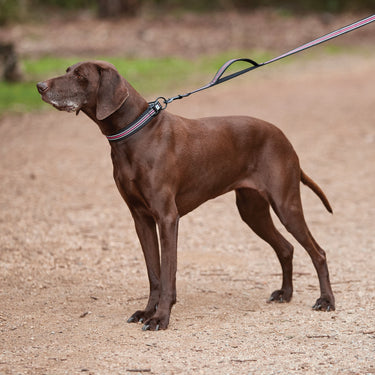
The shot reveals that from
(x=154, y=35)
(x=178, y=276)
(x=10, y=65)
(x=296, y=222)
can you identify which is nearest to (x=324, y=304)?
(x=296, y=222)

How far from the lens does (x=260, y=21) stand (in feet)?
87.6

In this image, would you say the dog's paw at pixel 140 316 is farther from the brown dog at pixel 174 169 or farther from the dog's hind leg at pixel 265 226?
the dog's hind leg at pixel 265 226

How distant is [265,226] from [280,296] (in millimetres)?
532

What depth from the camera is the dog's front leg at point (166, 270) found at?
4656 mm

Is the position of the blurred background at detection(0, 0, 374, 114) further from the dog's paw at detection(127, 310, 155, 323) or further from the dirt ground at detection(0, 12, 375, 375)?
the dog's paw at detection(127, 310, 155, 323)

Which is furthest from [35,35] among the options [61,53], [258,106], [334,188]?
[334,188]

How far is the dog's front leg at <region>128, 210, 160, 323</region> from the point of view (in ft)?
16.0

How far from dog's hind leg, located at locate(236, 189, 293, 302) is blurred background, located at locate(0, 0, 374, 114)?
947cm

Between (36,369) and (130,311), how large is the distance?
121 cm

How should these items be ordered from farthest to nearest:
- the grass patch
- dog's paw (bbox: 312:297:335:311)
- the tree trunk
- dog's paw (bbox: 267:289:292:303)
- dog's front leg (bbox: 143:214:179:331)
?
1. the tree trunk
2. the grass patch
3. dog's paw (bbox: 267:289:292:303)
4. dog's paw (bbox: 312:297:335:311)
5. dog's front leg (bbox: 143:214:179:331)

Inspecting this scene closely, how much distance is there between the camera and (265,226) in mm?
5504

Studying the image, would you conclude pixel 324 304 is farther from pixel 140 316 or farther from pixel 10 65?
pixel 10 65

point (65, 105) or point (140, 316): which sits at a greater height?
point (65, 105)

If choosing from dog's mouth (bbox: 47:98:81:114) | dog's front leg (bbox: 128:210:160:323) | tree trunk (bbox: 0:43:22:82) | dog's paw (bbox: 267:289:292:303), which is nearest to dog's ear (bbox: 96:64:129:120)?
dog's mouth (bbox: 47:98:81:114)
